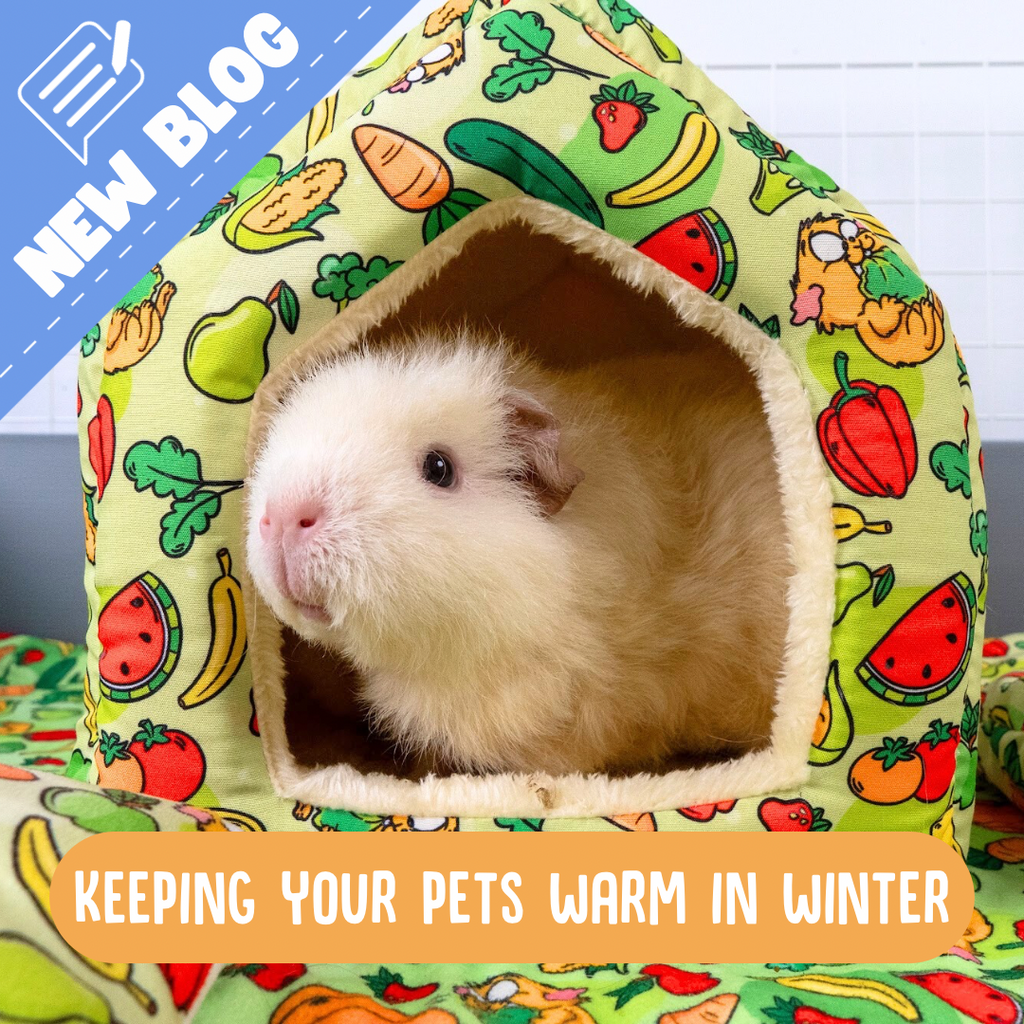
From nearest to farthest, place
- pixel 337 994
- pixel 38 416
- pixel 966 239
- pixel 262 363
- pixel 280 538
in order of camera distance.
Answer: pixel 337 994 → pixel 280 538 → pixel 262 363 → pixel 966 239 → pixel 38 416

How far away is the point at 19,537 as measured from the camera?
2.23 meters

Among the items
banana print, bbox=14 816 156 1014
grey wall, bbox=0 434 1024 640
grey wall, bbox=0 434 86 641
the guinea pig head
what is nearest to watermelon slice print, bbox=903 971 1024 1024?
the guinea pig head

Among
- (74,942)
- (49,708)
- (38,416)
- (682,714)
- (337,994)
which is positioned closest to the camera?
(74,942)

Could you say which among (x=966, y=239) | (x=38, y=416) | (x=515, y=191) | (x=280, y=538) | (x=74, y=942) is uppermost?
(x=966, y=239)

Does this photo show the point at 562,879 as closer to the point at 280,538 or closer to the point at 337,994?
the point at 337,994

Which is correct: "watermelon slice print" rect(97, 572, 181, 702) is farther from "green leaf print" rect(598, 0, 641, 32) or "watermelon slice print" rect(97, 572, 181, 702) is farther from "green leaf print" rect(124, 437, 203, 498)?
"green leaf print" rect(598, 0, 641, 32)

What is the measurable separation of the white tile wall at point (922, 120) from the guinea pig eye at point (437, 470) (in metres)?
1.27

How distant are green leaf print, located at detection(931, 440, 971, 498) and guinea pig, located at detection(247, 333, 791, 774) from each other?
0.23 meters

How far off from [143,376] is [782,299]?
74 cm

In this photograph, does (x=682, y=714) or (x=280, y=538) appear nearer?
(x=280, y=538)

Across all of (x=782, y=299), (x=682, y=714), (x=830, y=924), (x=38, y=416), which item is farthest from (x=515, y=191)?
(x=38, y=416)

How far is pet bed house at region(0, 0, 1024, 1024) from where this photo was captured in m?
1.03

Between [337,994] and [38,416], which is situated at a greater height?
[38,416]

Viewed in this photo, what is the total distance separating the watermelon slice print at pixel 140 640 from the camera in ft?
3.60
